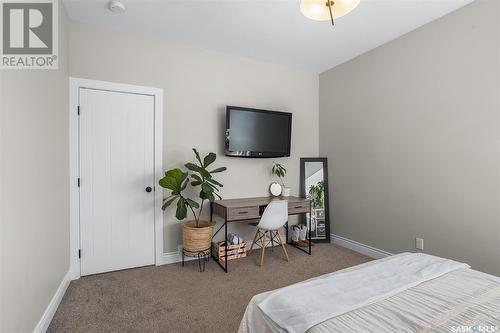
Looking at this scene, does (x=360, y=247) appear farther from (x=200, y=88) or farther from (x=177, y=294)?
(x=200, y=88)

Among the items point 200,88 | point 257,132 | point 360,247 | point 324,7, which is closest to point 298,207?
point 360,247

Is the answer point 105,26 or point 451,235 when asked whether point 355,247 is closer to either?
point 451,235

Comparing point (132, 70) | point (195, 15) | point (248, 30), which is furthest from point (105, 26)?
point (248, 30)

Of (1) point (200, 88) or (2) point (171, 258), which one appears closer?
(2) point (171, 258)

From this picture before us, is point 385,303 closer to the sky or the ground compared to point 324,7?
closer to the ground

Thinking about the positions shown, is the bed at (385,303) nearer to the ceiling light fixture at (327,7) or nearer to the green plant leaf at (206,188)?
the ceiling light fixture at (327,7)

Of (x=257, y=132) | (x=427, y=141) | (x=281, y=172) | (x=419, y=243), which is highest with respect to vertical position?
(x=257, y=132)

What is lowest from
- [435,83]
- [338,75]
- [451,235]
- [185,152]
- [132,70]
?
[451,235]

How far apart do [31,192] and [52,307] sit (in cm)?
105

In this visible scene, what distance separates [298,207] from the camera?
3.46m

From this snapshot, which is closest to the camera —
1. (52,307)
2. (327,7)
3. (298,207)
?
(327,7)

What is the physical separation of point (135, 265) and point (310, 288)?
94.6 inches

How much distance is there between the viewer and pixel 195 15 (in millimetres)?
2625

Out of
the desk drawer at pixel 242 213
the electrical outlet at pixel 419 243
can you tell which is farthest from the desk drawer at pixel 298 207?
the electrical outlet at pixel 419 243
